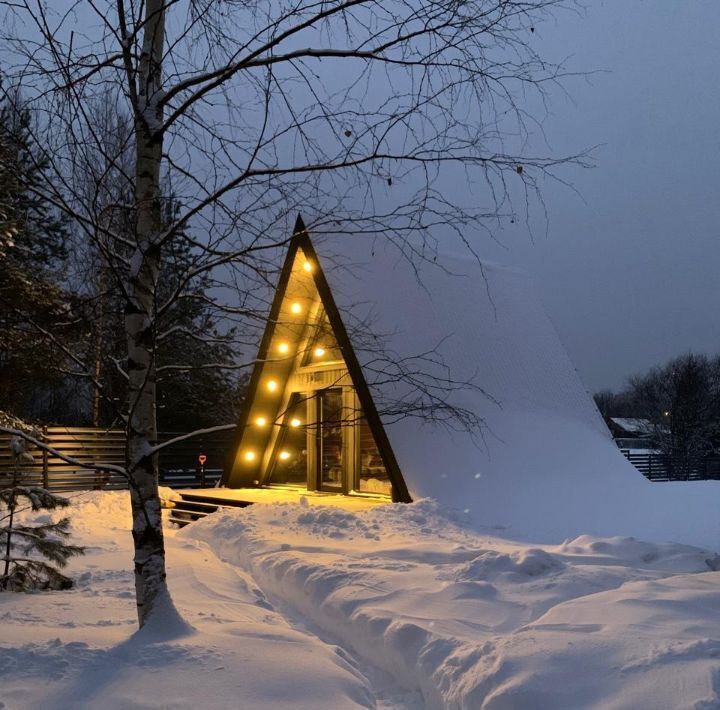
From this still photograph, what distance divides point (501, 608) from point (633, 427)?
63.1 meters

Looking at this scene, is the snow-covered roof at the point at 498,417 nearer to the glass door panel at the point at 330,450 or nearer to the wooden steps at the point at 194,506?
the glass door panel at the point at 330,450

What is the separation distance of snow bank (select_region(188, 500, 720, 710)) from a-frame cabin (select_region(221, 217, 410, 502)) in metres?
3.72

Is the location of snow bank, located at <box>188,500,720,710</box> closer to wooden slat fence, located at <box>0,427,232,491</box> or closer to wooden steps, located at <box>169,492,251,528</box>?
wooden steps, located at <box>169,492,251,528</box>

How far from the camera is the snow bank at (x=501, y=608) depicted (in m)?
3.13

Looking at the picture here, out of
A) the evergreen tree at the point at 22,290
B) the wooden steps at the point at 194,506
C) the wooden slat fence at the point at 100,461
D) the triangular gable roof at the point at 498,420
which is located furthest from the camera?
the wooden slat fence at the point at 100,461

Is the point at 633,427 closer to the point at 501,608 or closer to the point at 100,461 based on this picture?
the point at 100,461

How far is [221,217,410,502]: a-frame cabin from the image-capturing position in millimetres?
11977

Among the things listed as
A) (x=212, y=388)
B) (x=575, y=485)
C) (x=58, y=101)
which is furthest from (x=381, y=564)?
(x=212, y=388)

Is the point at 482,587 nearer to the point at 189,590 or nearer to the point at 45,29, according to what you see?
the point at 189,590

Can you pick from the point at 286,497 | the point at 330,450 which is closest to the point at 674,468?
the point at 330,450

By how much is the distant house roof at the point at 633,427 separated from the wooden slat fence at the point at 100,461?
104 ft

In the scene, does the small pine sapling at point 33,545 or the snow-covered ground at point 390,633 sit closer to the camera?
the snow-covered ground at point 390,633

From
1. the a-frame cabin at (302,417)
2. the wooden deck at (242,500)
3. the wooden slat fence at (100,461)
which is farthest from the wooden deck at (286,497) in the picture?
the wooden slat fence at (100,461)

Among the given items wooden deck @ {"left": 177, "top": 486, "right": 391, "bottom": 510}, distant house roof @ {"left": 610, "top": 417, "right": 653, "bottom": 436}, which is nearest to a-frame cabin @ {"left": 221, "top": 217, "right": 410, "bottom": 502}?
wooden deck @ {"left": 177, "top": 486, "right": 391, "bottom": 510}
